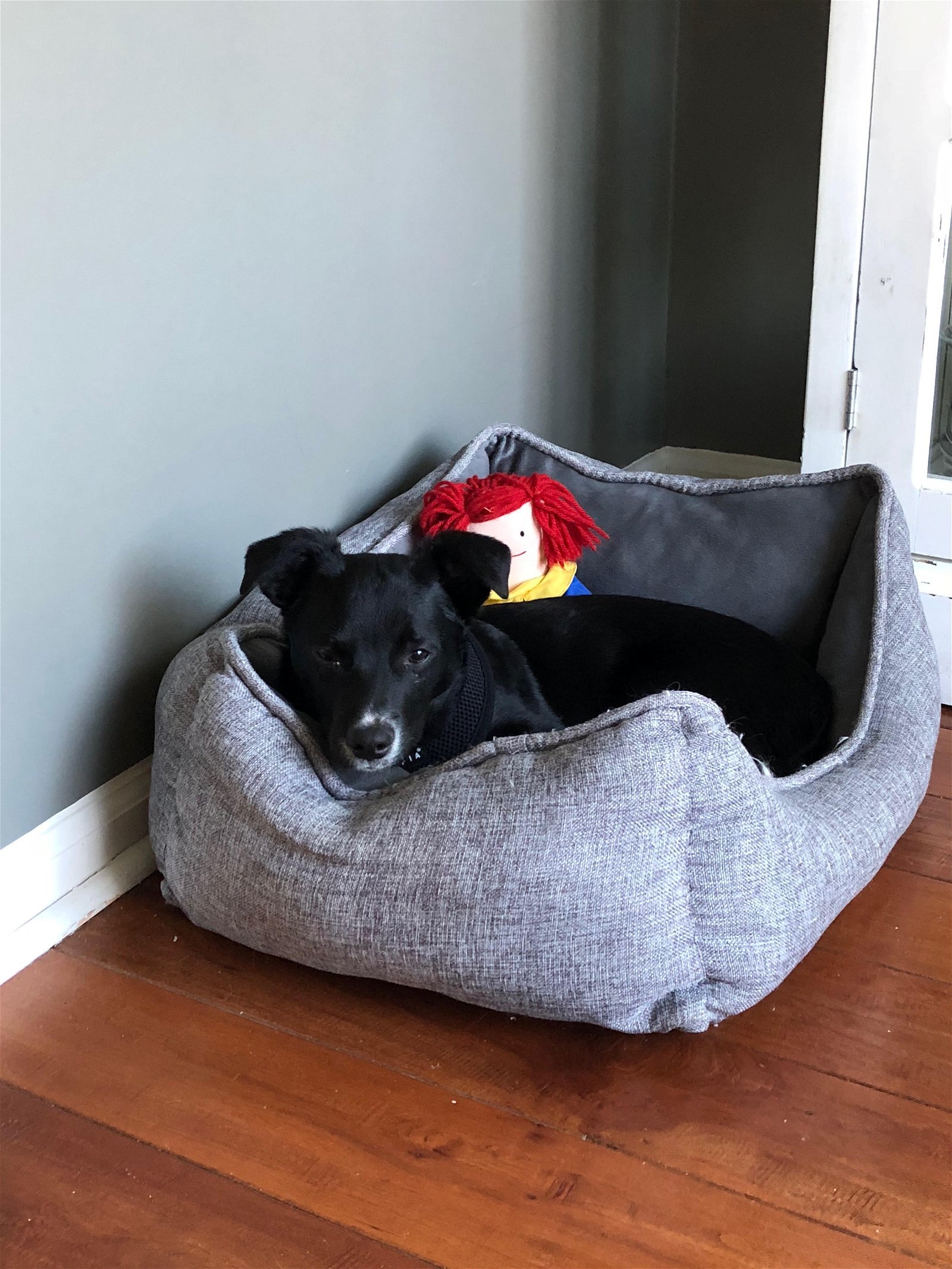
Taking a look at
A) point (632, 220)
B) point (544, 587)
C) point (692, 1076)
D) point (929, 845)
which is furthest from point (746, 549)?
point (632, 220)

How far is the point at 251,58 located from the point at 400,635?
102cm

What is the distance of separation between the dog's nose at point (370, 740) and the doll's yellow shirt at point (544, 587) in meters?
0.70

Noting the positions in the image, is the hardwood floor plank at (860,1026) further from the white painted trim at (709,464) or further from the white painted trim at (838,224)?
the white painted trim at (709,464)

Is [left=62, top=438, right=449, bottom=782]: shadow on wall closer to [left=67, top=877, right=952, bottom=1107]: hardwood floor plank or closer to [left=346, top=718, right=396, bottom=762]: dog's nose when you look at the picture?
[left=67, top=877, right=952, bottom=1107]: hardwood floor plank

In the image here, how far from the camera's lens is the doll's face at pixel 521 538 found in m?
2.24

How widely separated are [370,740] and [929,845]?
1075 mm

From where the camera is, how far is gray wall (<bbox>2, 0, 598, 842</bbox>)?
1.66 m

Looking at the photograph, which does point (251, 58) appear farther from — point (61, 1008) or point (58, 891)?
point (61, 1008)

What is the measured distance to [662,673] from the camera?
6.82 ft

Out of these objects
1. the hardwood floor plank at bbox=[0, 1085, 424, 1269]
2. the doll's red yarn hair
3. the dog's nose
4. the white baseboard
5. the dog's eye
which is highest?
the doll's red yarn hair

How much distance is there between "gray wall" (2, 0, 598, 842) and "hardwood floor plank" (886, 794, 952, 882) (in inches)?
50.7

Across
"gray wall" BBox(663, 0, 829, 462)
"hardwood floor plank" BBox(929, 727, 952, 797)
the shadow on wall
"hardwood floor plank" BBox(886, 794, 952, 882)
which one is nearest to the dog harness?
the shadow on wall

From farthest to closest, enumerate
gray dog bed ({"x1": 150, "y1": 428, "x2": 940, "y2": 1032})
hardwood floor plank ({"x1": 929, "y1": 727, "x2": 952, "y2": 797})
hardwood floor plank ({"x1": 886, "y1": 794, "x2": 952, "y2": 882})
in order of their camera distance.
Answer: hardwood floor plank ({"x1": 929, "y1": 727, "x2": 952, "y2": 797}), hardwood floor plank ({"x1": 886, "y1": 794, "x2": 952, "y2": 882}), gray dog bed ({"x1": 150, "y1": 428, "x2": 940, "y2": 1032})

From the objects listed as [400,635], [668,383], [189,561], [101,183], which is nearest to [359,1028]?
[400,635]
